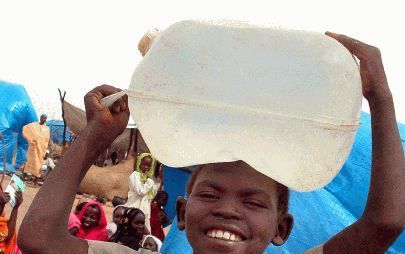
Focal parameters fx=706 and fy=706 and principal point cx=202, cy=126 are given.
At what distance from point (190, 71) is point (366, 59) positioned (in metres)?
0.47

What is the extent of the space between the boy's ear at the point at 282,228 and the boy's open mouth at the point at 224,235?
0.62ft

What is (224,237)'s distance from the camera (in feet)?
5.62

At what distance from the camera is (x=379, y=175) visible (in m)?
1.82

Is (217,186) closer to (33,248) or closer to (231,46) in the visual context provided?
(231,46)

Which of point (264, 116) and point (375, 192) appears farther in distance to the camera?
point (375, 192)

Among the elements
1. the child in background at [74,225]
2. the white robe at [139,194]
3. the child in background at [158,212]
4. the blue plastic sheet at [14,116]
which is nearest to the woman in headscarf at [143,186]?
the white robe at [139,194]

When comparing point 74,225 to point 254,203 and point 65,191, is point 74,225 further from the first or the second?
point 254,203

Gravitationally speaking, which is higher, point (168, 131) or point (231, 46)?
point (231, 46)

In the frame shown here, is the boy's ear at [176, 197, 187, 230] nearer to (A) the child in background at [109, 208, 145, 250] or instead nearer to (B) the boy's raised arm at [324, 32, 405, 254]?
(B) the boy's raised arm at [324, 32, 405, 254]

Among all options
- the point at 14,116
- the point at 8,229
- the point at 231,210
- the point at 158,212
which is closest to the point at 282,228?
the point at 231,210

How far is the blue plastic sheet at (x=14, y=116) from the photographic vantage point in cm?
1798

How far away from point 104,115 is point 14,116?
55.8ft

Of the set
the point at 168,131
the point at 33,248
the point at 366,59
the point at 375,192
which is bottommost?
the point at 33,248

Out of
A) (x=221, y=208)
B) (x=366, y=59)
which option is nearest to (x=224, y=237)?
(x=221, y=208)
